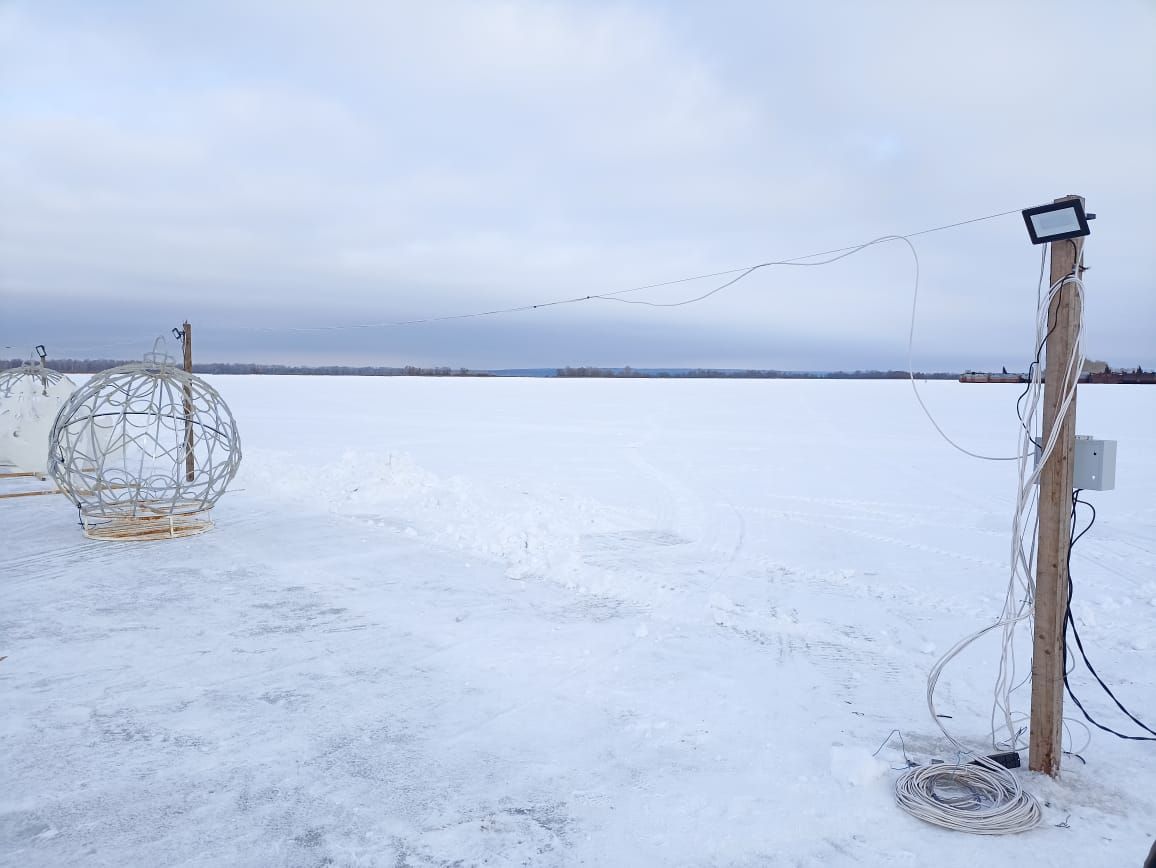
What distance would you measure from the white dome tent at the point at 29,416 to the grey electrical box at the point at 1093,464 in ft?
47.8

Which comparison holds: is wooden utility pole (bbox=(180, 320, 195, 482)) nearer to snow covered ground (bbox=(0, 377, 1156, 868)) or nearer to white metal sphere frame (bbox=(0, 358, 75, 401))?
snow covered ground (bbox=(0, 377, 1156, 868))

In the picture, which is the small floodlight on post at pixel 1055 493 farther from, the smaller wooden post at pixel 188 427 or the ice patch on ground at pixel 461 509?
the smaller wooden post at pixel 188 427

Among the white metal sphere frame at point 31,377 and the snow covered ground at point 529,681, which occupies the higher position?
the white metal sphere frame at point 31,377

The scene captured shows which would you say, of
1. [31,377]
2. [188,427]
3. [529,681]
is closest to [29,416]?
[31,377]

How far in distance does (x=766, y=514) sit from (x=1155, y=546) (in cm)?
409

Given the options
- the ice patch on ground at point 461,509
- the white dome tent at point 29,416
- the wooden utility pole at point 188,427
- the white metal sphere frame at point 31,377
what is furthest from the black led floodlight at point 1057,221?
the white metal sphere frame at point 31,377

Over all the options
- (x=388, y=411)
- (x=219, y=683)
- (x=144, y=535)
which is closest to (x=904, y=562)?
(x=219, y=683)

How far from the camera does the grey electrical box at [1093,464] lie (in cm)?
339

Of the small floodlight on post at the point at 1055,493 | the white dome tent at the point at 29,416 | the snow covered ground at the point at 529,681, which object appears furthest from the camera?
the white dome tent at the point at 29,416

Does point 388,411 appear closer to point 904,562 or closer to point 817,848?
point 904,562

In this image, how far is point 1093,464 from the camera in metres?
3.43

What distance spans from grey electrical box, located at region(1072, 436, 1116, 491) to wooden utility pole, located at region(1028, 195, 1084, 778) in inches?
1.9

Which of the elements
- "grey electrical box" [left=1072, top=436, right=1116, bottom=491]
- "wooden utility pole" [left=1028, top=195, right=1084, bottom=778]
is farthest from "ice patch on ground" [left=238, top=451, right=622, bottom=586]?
"grey electrical box" [left=1072, top=436, right=1116, bottom=491]

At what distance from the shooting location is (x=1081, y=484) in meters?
3.48
